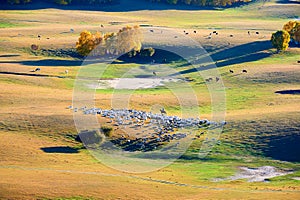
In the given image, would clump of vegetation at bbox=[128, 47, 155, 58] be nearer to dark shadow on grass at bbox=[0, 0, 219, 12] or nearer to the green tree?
the green tree

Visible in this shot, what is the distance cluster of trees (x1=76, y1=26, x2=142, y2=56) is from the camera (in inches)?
4663

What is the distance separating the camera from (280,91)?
92188 millimetres

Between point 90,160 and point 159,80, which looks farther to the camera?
point 159,80

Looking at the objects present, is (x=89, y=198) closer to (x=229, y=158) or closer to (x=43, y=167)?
(x=43, y=167)

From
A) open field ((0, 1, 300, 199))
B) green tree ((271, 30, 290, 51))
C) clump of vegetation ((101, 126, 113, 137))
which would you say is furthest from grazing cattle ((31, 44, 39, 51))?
clump of vegetation ((101, 126, 113, 137))

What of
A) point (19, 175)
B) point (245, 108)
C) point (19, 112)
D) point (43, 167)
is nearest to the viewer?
point (19, 175)

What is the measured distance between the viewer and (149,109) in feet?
259

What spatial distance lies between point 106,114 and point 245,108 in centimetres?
2120

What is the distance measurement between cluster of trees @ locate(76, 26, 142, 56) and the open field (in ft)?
12.7

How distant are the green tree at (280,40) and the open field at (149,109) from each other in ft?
6.62

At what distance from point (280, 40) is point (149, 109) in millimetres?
53036

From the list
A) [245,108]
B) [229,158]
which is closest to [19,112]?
[229,158]

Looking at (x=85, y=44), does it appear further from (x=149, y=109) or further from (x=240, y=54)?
(x=149, y=109)

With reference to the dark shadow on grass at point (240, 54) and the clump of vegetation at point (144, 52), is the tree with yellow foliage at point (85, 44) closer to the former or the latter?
the clump of vegetation at point (144, 52)
